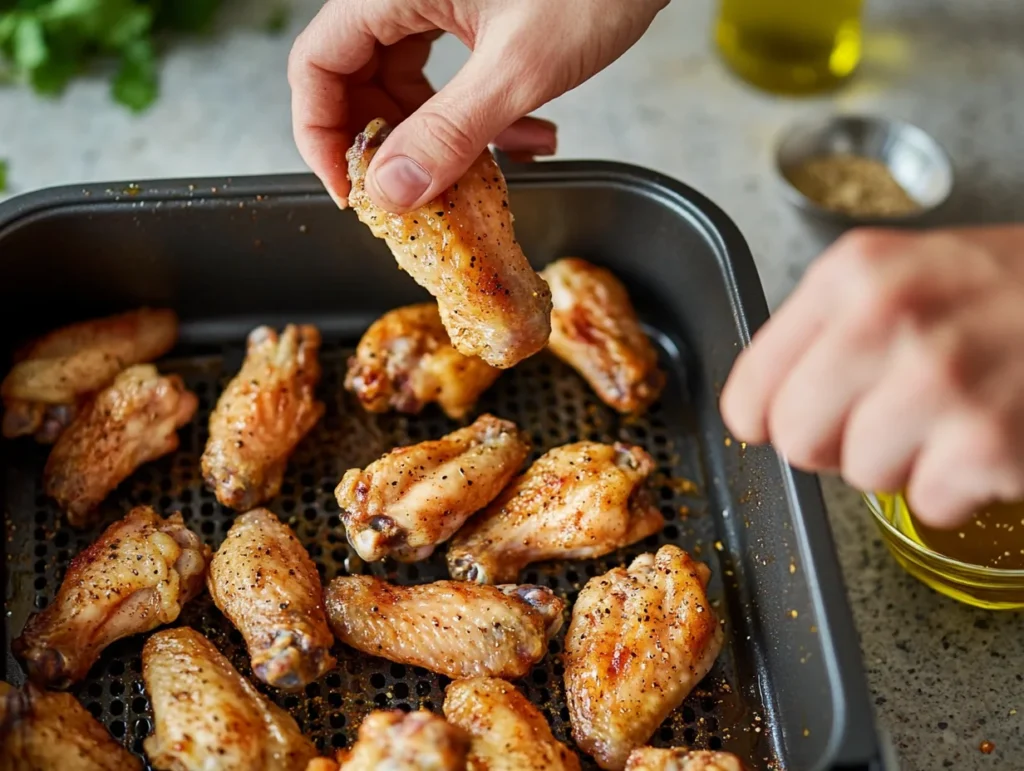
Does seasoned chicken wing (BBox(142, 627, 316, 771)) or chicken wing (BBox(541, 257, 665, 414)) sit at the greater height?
seasoned chicken wing (BBox(142, 627, 316, 771))

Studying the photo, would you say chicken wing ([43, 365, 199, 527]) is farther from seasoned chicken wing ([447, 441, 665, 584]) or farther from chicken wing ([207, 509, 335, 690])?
seasoned chicken wing ([447, 441, 665, 584])

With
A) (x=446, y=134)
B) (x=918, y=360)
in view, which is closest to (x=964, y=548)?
(x=918, y=360)

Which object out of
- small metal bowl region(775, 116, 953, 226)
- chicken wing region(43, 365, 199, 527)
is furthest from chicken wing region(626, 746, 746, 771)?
small metal bowl region(775, 116, 953, 226)

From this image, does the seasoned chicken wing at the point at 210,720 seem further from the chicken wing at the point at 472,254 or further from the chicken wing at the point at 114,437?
the chicken wing at the point at 472,254

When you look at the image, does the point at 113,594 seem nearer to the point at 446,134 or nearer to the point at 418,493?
the point at 418,493

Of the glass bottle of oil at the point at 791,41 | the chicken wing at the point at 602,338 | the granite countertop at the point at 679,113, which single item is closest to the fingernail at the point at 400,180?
the chicken wing at the point at 602,338

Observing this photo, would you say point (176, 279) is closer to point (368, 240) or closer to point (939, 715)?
point (368, 240)
